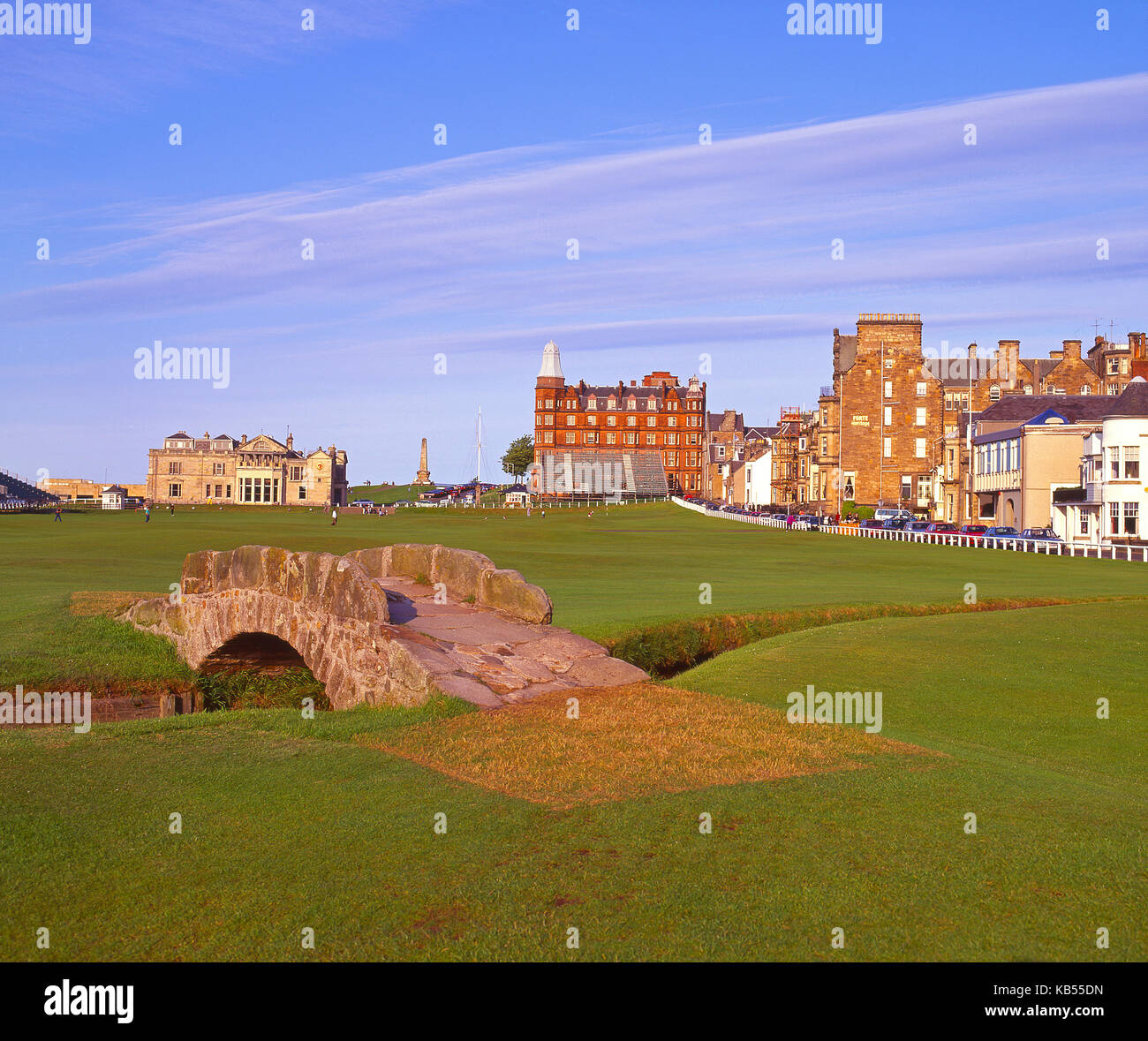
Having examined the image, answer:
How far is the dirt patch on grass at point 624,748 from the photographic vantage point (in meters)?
11.8

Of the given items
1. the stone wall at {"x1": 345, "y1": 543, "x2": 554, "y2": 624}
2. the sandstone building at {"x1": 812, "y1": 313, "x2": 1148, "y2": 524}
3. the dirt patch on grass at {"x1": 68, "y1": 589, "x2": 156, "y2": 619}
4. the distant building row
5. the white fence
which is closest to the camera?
the stone wall at {"x1": 345, "y1": 543, "x2": 554, "y2": 624}

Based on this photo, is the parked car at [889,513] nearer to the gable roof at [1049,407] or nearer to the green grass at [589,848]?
the gable roof at [1049,407]

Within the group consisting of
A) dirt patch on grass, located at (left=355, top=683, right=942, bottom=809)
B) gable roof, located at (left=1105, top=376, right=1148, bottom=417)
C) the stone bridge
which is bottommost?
dirt patch on grass, located at (left=355, top=683, right=942, bottom=809)

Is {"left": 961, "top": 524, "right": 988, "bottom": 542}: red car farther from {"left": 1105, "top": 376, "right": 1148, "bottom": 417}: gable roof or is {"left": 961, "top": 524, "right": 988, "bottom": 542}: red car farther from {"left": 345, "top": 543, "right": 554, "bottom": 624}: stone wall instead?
{"left": 345, "top": 543, "right": 554, "bottom": 624}: stone wall

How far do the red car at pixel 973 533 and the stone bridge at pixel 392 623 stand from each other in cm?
5135

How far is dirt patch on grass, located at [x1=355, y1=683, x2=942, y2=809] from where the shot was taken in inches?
464

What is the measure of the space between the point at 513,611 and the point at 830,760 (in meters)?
9.55

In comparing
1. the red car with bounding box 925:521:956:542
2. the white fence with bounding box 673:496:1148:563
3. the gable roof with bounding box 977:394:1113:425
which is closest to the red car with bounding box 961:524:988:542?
the white fence with bounding box 673:496:1148:563

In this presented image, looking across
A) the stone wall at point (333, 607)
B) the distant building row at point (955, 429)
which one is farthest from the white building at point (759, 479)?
the stone wall at point (333, 607)

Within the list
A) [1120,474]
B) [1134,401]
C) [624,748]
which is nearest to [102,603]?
[624,748]

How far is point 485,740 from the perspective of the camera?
1370 cm

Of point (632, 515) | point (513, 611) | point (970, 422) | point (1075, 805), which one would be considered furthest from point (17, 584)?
point (632, 515)

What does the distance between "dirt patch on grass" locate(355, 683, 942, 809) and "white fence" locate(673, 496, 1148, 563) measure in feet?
152

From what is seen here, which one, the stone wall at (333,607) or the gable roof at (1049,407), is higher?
the gable roof at (1049,407)
